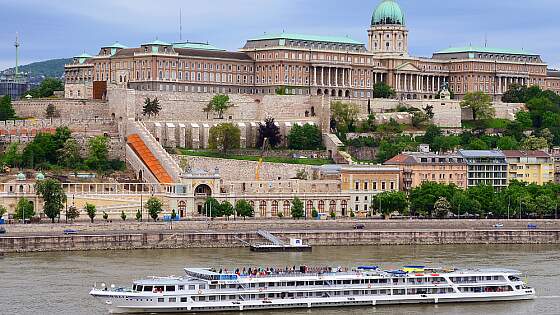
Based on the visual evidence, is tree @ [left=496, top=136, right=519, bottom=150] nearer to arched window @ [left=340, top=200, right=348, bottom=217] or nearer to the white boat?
arched window @ [left=340, top=200, right=348, bottom=217]

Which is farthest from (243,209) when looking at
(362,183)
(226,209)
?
(362,183)

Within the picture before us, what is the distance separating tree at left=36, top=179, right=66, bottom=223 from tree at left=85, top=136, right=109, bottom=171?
12.2m

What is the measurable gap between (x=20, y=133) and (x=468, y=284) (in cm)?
4999

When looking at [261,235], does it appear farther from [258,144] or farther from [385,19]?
[385,19]

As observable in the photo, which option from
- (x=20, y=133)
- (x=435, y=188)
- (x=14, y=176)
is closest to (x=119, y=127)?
(x=20, y=133)

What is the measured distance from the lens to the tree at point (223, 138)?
117 metres

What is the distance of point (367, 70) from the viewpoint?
5625 inches

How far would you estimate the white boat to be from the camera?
67062 millimetres

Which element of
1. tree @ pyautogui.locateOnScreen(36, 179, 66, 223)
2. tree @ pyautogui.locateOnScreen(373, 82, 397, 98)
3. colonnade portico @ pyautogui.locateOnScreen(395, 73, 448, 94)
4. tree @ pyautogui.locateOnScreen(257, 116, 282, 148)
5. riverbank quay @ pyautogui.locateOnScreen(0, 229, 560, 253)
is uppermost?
colonnade portico @ pyautogui.locateOnScreen(395, 73, 448, 94)

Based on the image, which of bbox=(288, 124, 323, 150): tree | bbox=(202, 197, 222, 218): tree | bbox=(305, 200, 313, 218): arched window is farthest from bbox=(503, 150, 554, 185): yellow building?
bbox=(202, 197, 222, 218): tree

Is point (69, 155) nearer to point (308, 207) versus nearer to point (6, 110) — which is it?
point (6, 110)

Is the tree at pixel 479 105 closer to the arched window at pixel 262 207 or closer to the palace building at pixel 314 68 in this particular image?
the palace building at pixel 314 68

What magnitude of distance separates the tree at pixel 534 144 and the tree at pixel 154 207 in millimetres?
36479

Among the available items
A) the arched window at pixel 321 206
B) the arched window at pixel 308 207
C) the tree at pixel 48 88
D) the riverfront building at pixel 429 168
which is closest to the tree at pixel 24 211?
the arched window at pixel 308 207
